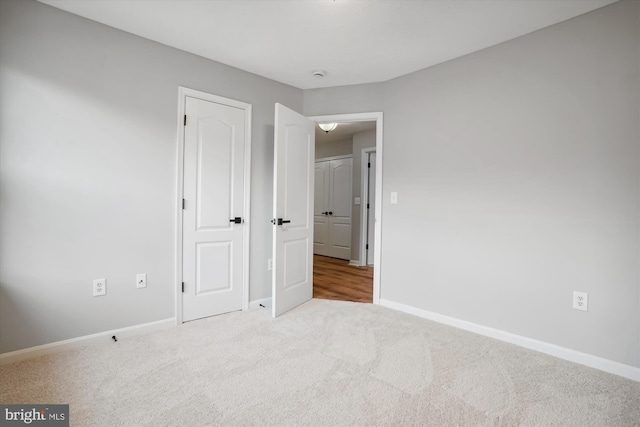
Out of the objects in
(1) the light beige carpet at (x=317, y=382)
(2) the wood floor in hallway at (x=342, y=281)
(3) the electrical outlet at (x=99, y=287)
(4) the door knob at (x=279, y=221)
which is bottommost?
(2) the wood floor in hallway at (x=342, y=281)

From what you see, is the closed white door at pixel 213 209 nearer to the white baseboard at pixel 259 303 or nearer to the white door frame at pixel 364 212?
the white baseboard at pixel 259 303

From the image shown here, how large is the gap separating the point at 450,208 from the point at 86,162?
2.98 metres

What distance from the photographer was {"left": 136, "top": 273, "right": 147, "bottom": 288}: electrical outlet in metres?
2.50

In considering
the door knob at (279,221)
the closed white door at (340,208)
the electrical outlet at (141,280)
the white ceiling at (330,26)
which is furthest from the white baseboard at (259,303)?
the closed white door at (340,208)

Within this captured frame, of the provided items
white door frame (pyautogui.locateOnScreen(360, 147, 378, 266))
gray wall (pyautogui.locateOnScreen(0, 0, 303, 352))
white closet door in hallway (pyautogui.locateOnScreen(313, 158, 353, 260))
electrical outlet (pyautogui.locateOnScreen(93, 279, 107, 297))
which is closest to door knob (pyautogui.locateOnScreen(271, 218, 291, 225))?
gray wall (pyautogui.locateOnScreen(0, 0, 303, 352))

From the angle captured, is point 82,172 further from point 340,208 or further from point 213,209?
point 340,208

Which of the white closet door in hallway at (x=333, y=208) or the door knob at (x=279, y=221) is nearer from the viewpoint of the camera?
the door knob at (x=279, y=221)

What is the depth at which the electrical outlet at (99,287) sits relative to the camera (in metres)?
2.31

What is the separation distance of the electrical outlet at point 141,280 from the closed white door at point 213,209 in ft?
1.02

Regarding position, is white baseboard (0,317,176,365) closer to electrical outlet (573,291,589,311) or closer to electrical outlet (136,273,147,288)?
electrical outlet (136,273,147,288)

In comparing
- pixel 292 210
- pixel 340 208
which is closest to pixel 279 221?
pixel 292 210

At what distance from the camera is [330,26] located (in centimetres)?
230

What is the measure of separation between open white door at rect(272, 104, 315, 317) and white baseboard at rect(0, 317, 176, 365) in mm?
989

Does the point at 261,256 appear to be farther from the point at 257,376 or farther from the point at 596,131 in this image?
the point at 596,131
